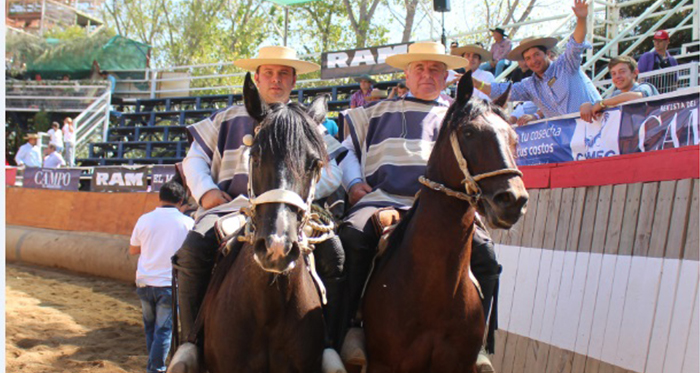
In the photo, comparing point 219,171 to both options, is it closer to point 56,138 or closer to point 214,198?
point 214,198

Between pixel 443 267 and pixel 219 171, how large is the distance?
6.35 feet

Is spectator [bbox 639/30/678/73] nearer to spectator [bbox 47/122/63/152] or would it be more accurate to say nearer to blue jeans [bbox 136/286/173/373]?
blue jeans [bbox 136/286/173/373]

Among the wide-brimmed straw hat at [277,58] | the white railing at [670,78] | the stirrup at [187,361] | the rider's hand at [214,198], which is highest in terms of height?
the white railing at [670,78]

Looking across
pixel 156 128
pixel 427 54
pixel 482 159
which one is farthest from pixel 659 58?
pixel 156 128

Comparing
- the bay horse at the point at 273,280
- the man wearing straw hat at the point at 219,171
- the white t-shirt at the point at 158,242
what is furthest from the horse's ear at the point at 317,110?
the white t-shirt at the point at 158,242

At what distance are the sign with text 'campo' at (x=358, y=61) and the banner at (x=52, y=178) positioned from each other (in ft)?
24.2

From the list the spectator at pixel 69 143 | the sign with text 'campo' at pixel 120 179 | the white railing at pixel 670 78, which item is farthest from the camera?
the spectator at pixel 69 143

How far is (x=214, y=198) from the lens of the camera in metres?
5.03

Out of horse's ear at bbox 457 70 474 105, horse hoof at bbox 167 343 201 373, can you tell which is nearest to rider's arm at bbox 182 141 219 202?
horse hoof at bbox 167 343 201 373

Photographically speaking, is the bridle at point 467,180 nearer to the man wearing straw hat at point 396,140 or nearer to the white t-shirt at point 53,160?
the man wearing straw hat at point 396,140

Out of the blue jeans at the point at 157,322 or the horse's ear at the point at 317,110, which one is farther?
the blue jeans at the point at 157,322

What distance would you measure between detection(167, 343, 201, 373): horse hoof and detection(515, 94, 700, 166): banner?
3762mm

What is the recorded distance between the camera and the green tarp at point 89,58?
32.9m

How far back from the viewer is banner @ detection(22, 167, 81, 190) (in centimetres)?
1716
